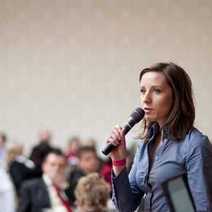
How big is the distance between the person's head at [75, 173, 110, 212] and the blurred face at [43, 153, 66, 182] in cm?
183

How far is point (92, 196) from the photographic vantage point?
5148mm

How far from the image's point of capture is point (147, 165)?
3.12 meters

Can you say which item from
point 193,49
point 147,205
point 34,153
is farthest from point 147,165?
point 193,49

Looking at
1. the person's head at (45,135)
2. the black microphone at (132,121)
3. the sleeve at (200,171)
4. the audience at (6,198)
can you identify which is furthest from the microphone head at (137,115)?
the person's head at (45,135)

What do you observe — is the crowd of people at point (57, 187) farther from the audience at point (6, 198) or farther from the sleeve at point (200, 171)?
the sleeve at point (200, 171)

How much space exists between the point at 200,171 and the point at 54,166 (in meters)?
4.29

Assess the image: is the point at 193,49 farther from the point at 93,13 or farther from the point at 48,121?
the point at 48,121

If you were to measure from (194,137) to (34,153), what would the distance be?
4729 millimetres

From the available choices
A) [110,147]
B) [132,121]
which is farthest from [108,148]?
[132,121]

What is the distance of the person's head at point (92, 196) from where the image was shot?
5.12m

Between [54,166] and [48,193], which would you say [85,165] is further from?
[48,193]

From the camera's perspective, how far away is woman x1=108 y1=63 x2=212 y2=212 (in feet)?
9.81

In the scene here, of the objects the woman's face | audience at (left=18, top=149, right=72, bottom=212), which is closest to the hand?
the woman's face

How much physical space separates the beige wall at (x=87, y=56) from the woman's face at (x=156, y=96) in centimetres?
1166
